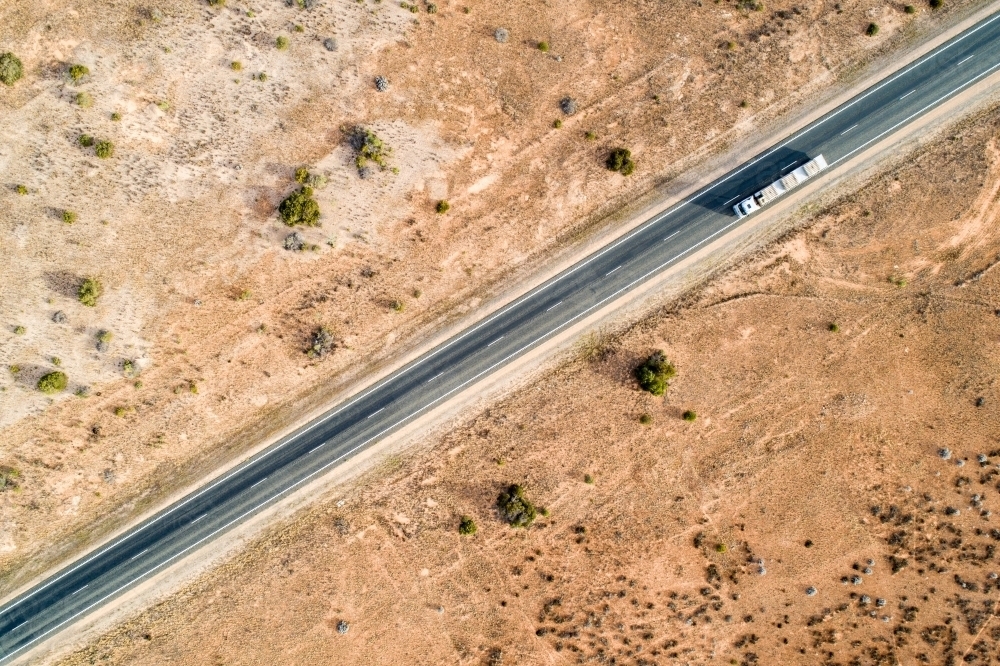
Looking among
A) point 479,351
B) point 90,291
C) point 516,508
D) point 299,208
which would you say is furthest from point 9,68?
point 516,508

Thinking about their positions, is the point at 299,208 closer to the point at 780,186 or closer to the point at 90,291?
the point at 90,291

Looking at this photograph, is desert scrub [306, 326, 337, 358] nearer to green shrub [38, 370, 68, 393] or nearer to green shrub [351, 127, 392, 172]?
green shrub [351, 127, 392, 172]

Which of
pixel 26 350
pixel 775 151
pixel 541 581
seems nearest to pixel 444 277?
pixel 541 581

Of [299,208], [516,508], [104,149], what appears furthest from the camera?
[516,508]

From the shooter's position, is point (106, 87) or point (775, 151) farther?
point (775, 151)

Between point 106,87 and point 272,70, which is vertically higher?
point 106,87

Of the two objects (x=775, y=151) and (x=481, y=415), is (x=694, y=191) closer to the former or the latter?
(x=775, y=151)
